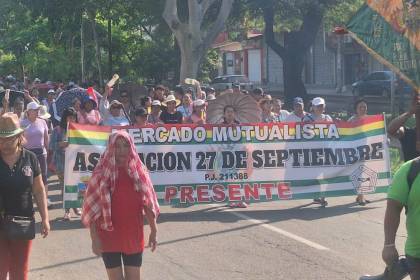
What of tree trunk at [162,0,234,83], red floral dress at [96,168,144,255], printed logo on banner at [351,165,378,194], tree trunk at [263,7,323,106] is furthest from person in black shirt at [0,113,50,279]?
tree trunk at [263,7,323,106]

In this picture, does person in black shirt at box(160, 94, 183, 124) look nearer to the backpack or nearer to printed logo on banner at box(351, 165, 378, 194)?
printed logo on banner at box(351, 165, 378, 194)

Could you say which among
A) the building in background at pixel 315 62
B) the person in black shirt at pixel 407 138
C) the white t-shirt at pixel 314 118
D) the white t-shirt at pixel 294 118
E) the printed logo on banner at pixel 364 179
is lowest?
the printed logo on banner at pixel 364 179

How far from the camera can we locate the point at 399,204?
433cm

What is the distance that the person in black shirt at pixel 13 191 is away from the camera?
5422 mm

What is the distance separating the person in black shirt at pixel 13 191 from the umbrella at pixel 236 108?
22.3 ft

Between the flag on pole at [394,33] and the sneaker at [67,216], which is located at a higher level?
the flag on pole at [394,33]

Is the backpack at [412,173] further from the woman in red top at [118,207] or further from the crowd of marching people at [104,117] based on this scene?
the crowd of marching people at [104,117]

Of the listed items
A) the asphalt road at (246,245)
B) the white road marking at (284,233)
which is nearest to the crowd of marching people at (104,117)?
the asphalt road at (246,245)

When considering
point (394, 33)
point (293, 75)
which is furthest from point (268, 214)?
point (293, 75)

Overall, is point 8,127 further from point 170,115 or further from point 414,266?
point 170,115

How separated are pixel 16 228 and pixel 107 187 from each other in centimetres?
78

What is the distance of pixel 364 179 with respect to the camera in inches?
445

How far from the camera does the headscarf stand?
5.18m

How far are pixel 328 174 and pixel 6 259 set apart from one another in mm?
6687
